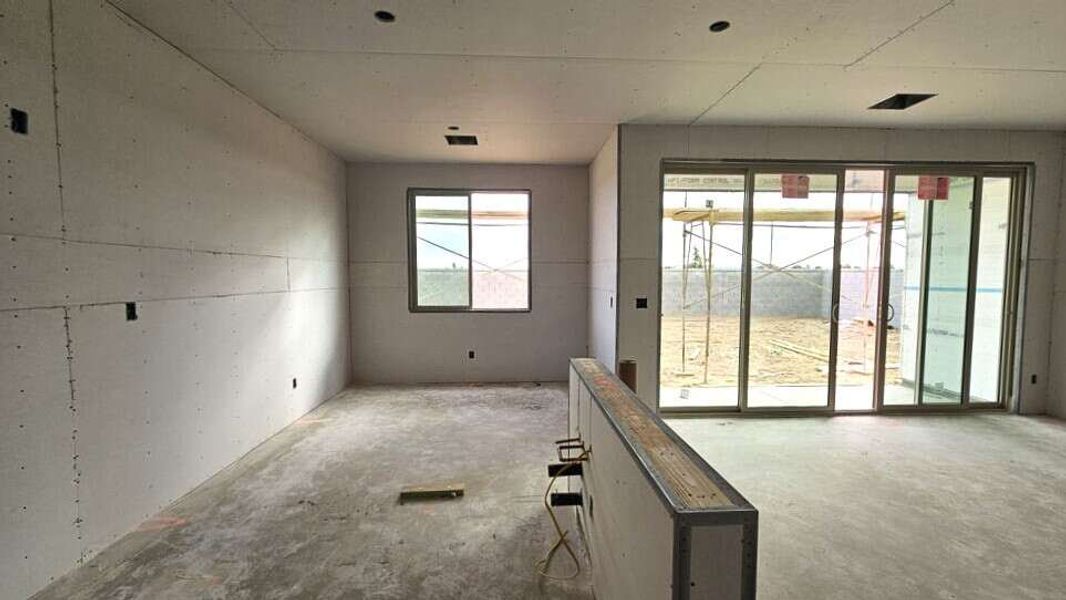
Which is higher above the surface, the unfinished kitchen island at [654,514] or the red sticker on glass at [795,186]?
the red sticker on glass at [795,186]

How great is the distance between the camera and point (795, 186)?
412 centimetres

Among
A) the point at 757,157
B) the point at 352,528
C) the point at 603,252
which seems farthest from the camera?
the point at 603,252

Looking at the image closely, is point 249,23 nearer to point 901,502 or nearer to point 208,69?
point 208,69

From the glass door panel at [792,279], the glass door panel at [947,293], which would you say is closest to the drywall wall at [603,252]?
the glass door panel at [792,279]

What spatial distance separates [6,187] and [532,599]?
2740 mm

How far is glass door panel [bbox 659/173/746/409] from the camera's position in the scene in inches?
163

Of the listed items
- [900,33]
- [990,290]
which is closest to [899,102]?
[900,33]

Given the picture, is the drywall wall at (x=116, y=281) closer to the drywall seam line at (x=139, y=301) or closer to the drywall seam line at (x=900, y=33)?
the drywall seam line at (x=139, y=301)

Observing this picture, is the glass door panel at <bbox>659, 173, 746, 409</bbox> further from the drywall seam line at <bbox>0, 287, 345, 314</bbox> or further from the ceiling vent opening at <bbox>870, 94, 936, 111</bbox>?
the drywall seam line at <bbox>0, 287, 345, 314</bbox>

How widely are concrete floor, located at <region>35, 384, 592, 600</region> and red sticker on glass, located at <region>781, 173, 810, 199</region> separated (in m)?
3.14

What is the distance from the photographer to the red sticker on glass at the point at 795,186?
4.12 metres

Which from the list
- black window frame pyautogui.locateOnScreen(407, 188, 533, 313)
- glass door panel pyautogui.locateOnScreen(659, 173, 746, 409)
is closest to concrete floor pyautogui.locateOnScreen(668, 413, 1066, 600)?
glass door panel pyautogui.locateOnScreen(659, 173, 746, 409)

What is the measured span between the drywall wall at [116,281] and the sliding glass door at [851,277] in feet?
11.8

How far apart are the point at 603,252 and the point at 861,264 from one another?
2502 millimetres
